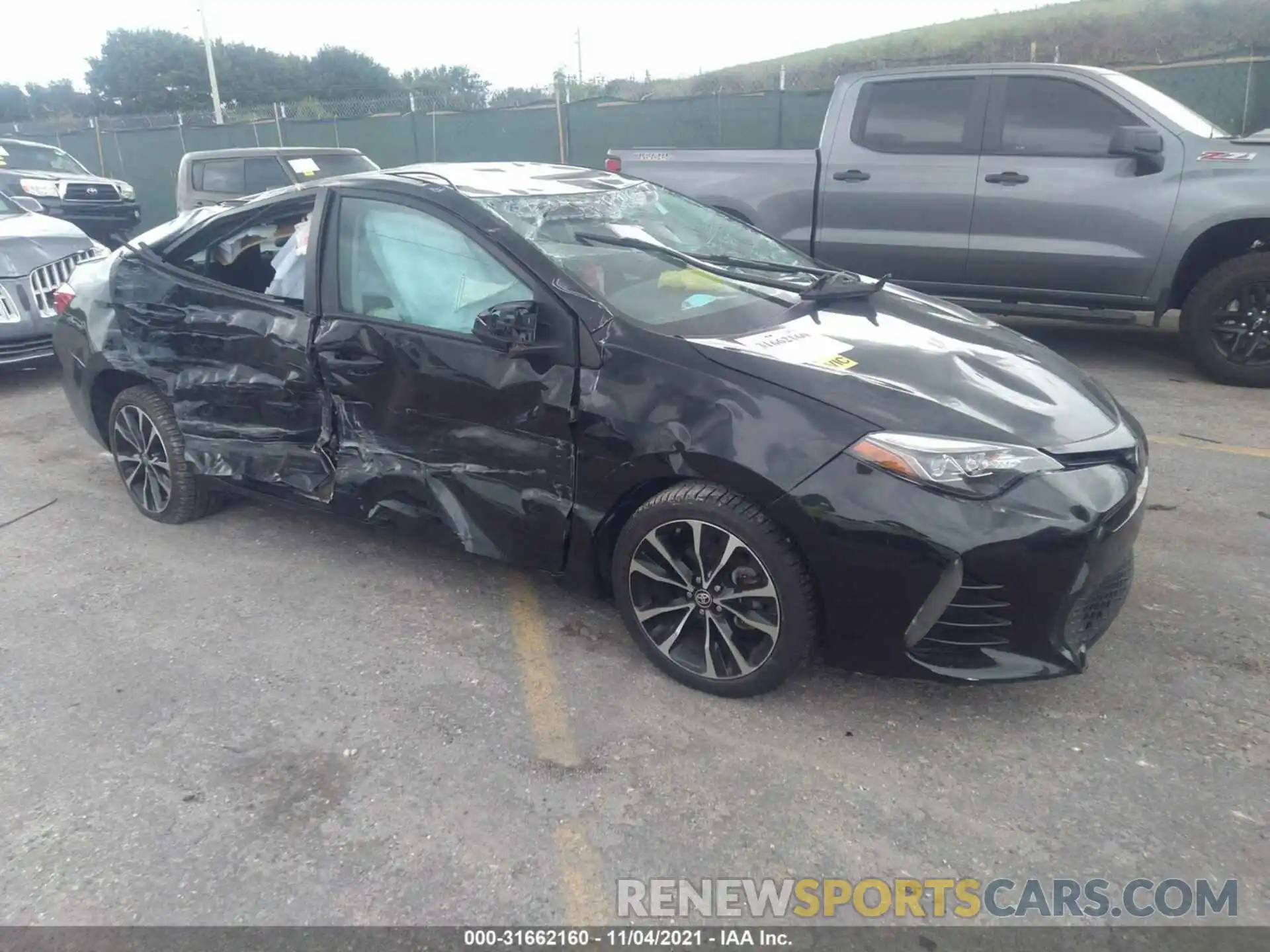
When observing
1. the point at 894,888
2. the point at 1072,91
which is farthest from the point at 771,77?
the point at 894,888

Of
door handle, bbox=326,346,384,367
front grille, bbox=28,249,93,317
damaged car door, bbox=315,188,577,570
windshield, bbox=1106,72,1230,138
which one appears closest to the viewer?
damaged car door, bbox=315,188,577,570

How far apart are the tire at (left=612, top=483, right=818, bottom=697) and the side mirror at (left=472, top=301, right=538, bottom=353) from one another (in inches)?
26.7

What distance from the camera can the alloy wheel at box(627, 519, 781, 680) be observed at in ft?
9.51

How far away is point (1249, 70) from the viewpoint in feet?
38.9

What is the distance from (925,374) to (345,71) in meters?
71.0

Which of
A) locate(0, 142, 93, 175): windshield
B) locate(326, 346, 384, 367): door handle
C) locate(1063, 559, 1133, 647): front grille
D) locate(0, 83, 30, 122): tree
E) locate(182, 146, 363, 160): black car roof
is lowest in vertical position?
locate(1063, 559, 1133, 647): front grille

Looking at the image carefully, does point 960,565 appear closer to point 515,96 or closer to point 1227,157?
point 1227,157

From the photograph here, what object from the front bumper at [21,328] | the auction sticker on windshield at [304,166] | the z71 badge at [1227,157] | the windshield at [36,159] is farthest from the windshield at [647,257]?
the windshield at [36,159]

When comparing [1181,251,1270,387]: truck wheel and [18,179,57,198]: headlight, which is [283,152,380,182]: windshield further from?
[1181,251,1270,387]: truck wheel

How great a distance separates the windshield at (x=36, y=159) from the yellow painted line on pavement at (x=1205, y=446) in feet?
50.6

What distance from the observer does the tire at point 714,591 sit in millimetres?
2822

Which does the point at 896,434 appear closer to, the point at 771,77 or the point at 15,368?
the point at 15,368

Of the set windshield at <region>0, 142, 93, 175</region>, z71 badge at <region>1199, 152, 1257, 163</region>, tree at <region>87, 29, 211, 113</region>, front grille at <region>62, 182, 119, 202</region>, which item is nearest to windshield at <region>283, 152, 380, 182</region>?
front grille at <region>62, 182, 119, 202</region>

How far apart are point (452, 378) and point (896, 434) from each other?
1.55 meters
